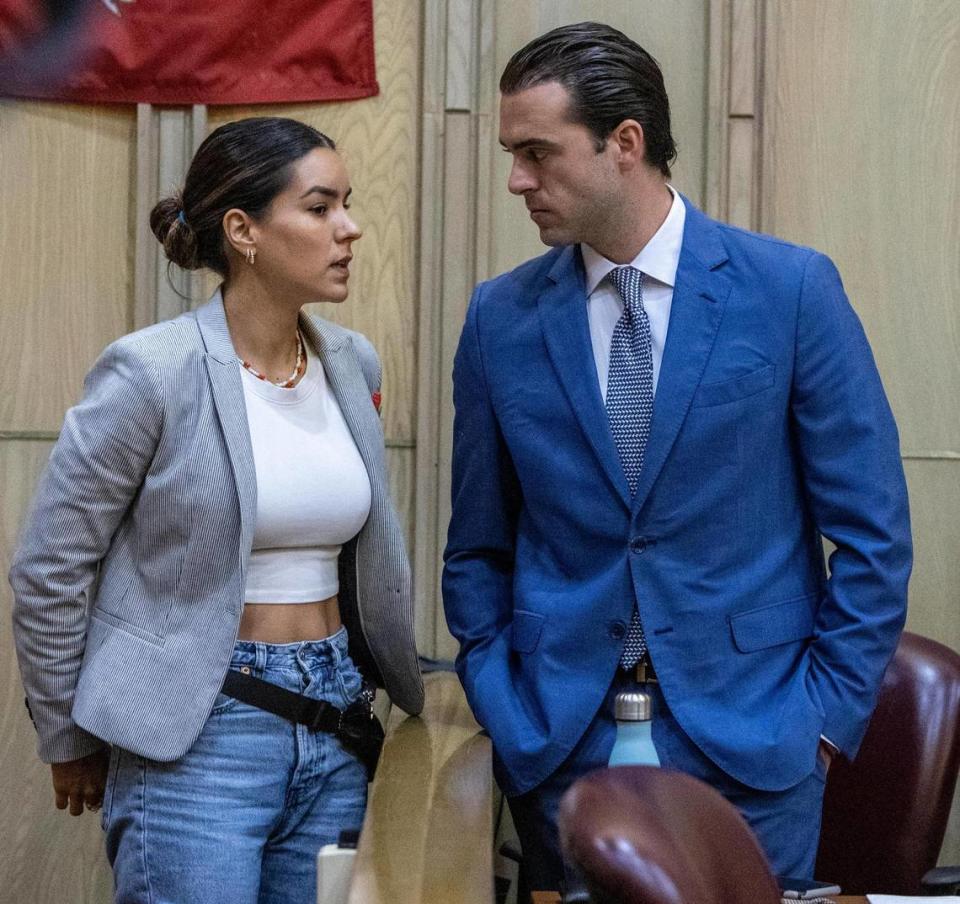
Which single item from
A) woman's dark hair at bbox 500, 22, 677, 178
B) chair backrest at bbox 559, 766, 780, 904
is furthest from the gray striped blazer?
chair backrest at bbox 559, 766, 780, 904

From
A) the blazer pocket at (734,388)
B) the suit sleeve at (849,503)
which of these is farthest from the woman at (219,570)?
the suit sleeve at (849,503)

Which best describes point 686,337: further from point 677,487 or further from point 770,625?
point 770,625

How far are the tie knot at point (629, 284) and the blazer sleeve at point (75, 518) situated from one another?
0.78m

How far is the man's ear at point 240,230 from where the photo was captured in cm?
235

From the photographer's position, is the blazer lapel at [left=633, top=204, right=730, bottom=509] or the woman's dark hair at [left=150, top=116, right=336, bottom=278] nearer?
the blazer lapel at [left=633, top=204, right=730, bottom=509]

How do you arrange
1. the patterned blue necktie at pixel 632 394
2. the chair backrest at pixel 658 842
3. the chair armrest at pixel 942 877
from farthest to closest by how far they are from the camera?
the chair armrest at pixel 942 877
the patterned blue necktie at pixel 632 394
the chair backrest at pixel 658 842

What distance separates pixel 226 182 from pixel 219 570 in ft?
2.24

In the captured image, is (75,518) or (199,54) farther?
(199,54)

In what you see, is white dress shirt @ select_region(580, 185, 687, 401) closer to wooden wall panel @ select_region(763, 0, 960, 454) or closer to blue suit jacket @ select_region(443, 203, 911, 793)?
blue suit jacket @ select_region(443, 203, 911, 793)

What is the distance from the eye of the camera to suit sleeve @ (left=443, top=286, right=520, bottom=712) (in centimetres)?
239

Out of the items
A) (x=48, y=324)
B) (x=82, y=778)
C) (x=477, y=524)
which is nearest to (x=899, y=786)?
(x=477, y=524)

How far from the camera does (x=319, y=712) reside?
221 cm

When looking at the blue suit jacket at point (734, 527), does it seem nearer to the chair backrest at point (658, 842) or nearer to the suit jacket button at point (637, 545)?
the suit jacket button at point (637, 545)

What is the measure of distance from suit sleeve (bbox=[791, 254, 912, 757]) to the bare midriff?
→ 32.3 inches
